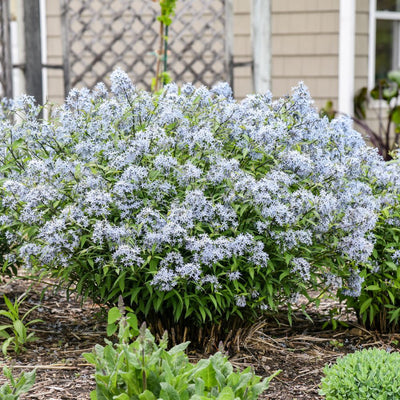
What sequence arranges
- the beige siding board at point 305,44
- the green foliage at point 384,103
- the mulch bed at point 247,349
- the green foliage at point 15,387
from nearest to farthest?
the green foliage at point 15,387
the mulch bed at point 247,349
the green foliage at point 384,103
the beige siding board at point 305,44

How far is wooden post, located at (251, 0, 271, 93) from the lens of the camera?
6.76 meters

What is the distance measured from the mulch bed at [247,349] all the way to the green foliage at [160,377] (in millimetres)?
547

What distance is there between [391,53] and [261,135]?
692cm

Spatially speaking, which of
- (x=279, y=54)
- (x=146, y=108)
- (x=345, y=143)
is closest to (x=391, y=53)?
(x=279, y=54)

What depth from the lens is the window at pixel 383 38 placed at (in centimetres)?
877

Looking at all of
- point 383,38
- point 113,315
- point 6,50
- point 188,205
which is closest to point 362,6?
point 383,38

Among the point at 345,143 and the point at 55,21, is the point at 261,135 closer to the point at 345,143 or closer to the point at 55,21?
the point at 345,143

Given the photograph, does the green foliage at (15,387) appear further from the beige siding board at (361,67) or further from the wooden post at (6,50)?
the beige siding board at (361,67)

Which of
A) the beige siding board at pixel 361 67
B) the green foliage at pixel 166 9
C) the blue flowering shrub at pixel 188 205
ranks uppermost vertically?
the green foliage at pixel 166 9

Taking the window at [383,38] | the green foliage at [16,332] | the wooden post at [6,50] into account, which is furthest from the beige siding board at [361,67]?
the green foliage at [16,332]

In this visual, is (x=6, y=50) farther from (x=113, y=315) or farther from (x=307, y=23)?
(x=113, y=315)

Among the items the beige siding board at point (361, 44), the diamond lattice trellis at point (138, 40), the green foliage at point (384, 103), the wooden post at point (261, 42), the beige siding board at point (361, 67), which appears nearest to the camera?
the wooden post at point (261, 42)

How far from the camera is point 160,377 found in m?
2.05

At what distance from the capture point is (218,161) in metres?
2.79
